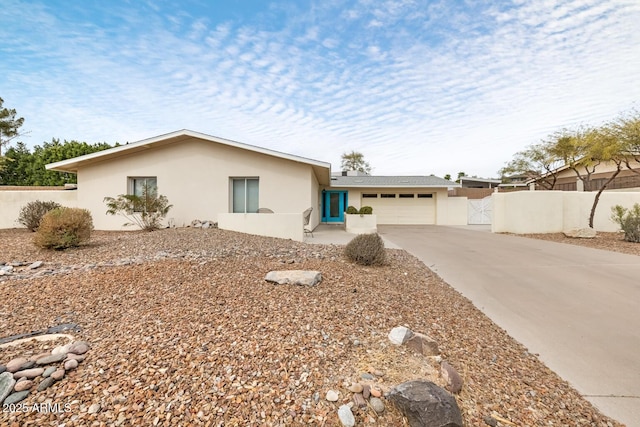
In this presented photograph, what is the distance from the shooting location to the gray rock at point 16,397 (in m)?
1.93

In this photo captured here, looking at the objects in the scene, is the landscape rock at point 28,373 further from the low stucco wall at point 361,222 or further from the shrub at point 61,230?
the low stucco wall at point 361,222

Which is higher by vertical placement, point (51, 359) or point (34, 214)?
point (34, 214)

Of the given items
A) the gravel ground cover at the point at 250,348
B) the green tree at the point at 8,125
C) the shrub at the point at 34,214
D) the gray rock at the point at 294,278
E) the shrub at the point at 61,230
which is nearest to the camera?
the gravel ground cover at the point at 250,348

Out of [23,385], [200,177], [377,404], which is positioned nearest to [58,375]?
[23,385]

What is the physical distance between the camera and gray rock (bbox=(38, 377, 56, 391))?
203 cm

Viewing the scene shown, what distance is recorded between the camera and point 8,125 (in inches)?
976

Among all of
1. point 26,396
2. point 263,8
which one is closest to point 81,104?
point 263,8

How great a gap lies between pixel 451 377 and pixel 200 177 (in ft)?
38.4

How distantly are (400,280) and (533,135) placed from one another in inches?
784

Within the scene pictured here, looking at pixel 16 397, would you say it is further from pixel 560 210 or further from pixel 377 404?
pixel 560 210

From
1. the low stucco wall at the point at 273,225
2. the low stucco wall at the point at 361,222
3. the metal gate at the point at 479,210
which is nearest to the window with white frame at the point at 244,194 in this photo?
the low stucco wall at the point at 273,225

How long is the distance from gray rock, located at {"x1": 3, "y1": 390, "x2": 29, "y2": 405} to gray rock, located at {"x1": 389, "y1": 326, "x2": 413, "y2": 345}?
9.26ft

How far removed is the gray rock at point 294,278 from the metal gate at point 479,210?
18.6 m

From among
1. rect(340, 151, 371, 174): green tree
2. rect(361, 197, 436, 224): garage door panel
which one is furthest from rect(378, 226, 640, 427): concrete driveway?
rect(340, 151, 371, 174): green tree
